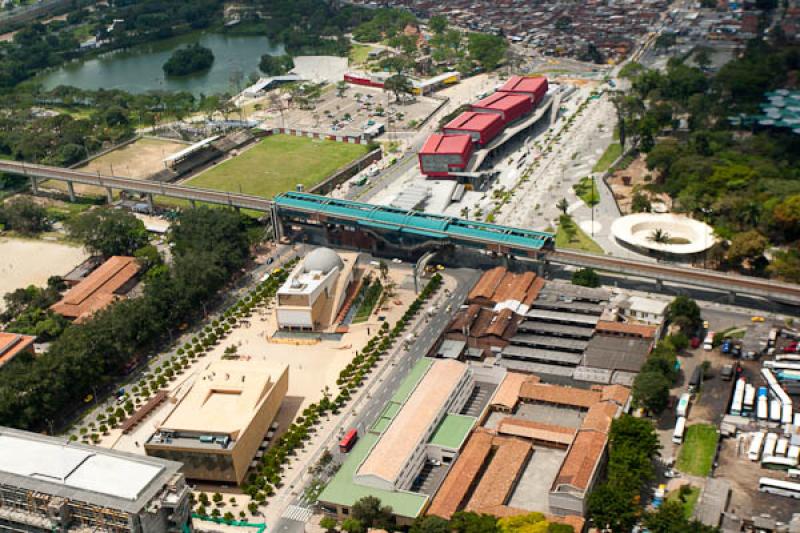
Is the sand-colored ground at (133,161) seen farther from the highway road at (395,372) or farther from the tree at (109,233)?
the highway road at (395,372)

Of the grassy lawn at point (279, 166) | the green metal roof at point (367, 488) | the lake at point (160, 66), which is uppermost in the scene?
the green metal roof at point (367, 488)

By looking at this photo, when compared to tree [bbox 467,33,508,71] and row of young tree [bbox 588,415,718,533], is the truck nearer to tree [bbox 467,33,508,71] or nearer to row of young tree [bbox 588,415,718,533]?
row of young tree [bbox 588,415,718,533]

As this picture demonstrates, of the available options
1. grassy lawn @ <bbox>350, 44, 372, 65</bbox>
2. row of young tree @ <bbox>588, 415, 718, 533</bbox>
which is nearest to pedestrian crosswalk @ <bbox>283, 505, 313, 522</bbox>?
row of young tree @ <bbox>588, 415, 718, 533</bbox>

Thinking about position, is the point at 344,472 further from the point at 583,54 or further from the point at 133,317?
the point at 583,54

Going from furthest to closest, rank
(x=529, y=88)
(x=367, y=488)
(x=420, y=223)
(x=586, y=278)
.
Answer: (x=529, y=88) → (x=420, y=223) → (x=586, y=278) → (x=367, y=488)

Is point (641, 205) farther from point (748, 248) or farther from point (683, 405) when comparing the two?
point (683, 405)

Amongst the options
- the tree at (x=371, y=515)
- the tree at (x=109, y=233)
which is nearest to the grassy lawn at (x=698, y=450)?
the tree at (x=371, y=515)

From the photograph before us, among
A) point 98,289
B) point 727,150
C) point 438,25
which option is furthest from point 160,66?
point 727,150
